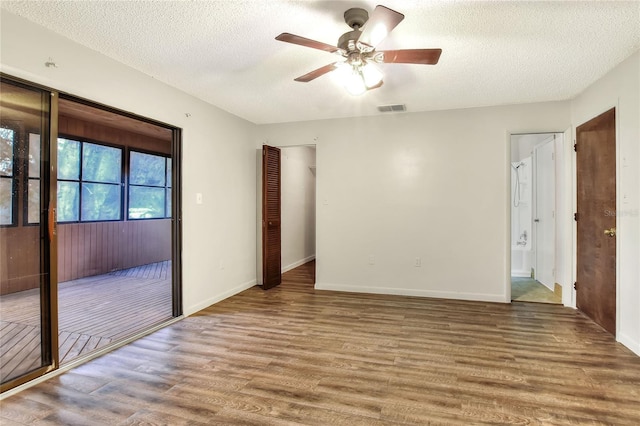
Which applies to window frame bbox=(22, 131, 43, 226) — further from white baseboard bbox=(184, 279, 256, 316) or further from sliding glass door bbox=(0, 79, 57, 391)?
white baseboard bbox=(184, 279, 256, 316)

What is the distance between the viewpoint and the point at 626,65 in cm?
274

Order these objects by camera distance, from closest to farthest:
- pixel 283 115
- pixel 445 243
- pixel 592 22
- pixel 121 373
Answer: pixel 592 22
pixel 121 373
pixel 445 243
pixel 283 115

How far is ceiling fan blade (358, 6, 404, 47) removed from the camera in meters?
1.70

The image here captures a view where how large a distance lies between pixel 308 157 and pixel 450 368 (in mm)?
5269

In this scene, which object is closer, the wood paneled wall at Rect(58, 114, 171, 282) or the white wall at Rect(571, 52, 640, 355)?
the white wall at Rect(571, 52, 640, 355)

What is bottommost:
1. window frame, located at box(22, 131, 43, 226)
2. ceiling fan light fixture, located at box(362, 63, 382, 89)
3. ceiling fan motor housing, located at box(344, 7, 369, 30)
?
window frame, located at box(22, 131, 43, 226)

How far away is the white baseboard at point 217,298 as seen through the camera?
3.63 m

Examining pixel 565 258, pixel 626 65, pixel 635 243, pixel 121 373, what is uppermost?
pixel 626 65

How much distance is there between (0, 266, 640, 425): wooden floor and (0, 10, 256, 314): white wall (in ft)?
2.47

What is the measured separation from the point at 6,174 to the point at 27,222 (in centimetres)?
36

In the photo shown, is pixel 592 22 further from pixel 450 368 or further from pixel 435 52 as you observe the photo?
pixel 450 368

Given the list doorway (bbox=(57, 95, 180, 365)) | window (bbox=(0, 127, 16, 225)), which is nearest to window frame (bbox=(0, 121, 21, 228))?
window (bbox=(0, 127, 16, 225))

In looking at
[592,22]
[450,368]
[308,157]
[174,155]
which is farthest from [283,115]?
[450,368]

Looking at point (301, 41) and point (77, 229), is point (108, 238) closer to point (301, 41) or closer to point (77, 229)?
point (77, 229)
